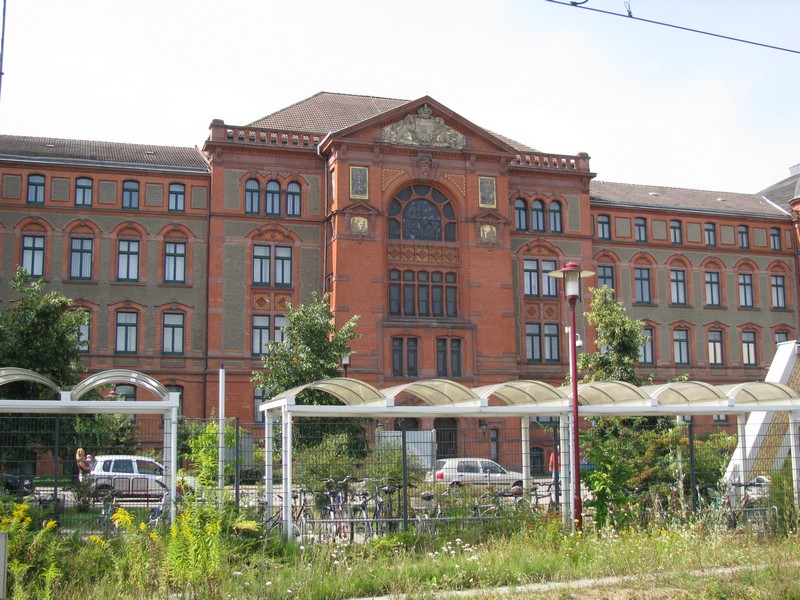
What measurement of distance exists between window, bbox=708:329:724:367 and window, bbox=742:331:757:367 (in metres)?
1.46

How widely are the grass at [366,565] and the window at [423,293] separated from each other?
30059mm

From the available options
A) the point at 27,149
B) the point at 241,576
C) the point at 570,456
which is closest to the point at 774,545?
→ the point at 570,456

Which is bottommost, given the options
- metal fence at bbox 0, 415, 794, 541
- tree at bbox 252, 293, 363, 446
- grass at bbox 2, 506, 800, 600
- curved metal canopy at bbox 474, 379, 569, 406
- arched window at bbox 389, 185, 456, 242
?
grass at bbox 2, 506, 800, 600

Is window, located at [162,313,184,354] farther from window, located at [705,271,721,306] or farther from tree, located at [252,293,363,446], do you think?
window, located at [705,271,721,306]

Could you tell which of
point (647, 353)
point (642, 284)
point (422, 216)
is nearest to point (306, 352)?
point (422, 216)

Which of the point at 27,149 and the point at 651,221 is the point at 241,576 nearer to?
the point at 27,149

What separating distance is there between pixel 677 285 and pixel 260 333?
23575 mm

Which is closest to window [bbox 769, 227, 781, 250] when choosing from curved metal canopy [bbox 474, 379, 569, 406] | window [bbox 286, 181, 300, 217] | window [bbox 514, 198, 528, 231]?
window [bbox 514, 198, 528, 231]

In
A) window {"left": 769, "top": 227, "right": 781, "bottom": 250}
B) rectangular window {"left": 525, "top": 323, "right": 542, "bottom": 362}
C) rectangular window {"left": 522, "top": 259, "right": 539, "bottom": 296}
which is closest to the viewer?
rectangular window {"left": 525, "top": 323, "right": 542, "bottom": 362}

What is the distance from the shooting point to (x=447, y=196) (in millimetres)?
46156

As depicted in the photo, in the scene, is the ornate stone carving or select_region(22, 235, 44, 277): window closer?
select_region(22, 235, 44, 277): window

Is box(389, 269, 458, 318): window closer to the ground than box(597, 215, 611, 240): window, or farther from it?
closer to the ground

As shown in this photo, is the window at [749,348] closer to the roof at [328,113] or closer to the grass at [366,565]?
the roof at [328,113]

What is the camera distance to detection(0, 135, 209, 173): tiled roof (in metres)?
43.7
